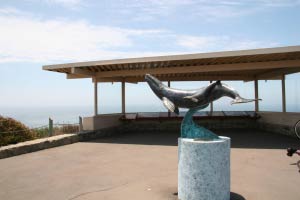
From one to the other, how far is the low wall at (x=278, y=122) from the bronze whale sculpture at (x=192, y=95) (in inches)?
359

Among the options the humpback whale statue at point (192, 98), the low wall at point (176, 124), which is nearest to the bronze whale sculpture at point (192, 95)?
the humpback whale statue at point (192, 98)

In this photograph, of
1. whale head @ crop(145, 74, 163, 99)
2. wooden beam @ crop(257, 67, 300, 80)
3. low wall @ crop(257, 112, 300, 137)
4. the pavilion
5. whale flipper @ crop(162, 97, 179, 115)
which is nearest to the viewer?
whale flipper @ crop(162, 97, 179, 115)

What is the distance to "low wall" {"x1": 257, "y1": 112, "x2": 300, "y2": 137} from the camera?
43.3 feet

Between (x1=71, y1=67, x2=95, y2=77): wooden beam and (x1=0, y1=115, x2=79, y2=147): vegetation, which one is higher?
(x1=71, y1=67, x2=95, y2=77): wooden beam

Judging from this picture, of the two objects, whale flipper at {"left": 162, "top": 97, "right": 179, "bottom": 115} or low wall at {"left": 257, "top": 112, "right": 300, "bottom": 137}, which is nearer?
Answer: whale flipper at {"left": 162, "top": 97, "right": 179, "bottom": 115}

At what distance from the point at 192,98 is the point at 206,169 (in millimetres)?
1220

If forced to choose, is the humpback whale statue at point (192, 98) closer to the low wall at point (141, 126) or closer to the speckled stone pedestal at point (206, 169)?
the speckled stone pedestal at point (206, 169)

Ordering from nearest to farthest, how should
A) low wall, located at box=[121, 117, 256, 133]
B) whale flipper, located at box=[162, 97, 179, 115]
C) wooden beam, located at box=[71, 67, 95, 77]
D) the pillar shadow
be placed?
whale flipper, located at box=[162, 97, 179, 115] < the pillar shadow < wooden beam, located at box=[71, 67, 95, 77] < low wall, located at box=[121, 117, 256, 133]

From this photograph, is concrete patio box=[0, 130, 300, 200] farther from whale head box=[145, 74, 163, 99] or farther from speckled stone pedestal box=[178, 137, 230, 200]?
whale head box=[145, 74, 163, 99]

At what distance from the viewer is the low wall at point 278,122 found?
1318 centimetres

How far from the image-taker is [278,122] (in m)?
14.5

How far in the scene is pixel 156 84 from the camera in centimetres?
570

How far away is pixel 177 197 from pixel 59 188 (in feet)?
7.65

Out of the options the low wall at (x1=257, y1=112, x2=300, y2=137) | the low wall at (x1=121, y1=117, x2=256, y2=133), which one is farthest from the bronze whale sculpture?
the low wall at (x1=121, y1=117, x2=256, y2=133)
